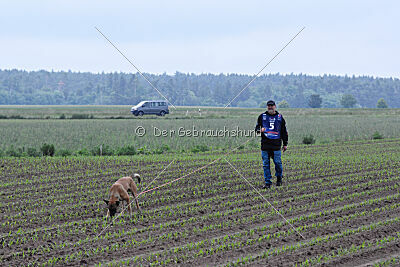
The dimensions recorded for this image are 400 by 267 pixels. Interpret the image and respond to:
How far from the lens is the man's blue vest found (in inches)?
476

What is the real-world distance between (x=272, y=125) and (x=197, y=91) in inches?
2990

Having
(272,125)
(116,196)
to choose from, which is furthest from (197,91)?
(116,196)

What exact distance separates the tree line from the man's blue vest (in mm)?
59302

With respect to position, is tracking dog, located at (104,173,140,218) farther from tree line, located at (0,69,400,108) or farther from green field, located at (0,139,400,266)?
tree line, located at (0,69,400,108)

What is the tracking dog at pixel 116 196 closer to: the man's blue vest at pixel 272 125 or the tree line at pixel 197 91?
the man's blue vest at pixel 272 125

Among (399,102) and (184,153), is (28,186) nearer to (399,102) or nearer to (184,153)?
(184,153)

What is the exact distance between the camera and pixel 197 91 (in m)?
87.7

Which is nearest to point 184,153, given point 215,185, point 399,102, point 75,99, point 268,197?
point 215,185

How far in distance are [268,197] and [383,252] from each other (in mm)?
3795

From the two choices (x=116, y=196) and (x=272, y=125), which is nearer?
(x=116, y=196)

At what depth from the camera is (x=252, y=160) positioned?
1708 centimetres

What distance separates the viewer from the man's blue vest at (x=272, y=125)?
12.1m

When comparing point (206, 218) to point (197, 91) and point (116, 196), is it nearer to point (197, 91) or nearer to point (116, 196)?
point (116, 196)

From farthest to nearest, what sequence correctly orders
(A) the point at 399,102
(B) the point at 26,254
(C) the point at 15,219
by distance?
1. (A) the point at 399,102
2. (C) the point at 15,219
3. (B) the point at 26,254
